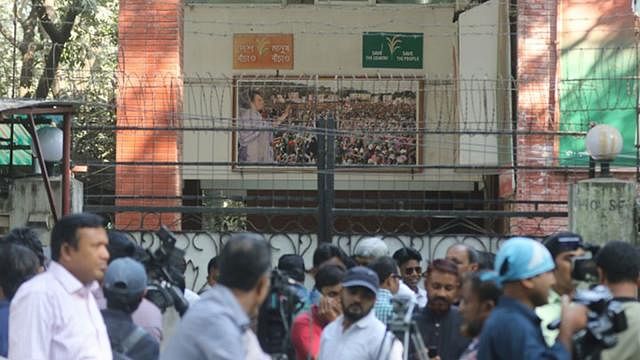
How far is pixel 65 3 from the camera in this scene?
22.6m

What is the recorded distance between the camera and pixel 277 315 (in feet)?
17.8

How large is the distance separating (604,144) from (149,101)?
5994mm

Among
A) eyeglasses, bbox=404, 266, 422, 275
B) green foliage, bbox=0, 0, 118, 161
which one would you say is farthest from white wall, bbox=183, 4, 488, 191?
eyeglasses, bbox=404, 266, 422, 275

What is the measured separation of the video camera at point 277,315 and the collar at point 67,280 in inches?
32.6

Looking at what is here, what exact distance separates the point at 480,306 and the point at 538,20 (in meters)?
9.72

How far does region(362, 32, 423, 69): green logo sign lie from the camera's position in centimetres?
1780

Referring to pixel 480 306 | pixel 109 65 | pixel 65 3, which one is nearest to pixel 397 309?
pixel 480 306

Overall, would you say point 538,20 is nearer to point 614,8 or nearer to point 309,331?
point 614,8

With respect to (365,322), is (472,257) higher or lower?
higher

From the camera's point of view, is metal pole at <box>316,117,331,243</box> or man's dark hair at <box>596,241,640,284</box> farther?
metal pole at <box>316,117,331,243</box>

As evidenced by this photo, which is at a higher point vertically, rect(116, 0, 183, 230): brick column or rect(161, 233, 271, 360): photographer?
rect(116, 0, 183, 230): brick column

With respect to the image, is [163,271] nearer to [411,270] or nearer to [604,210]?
[411,270]

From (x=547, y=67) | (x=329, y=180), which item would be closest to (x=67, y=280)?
(x=329, y=180)

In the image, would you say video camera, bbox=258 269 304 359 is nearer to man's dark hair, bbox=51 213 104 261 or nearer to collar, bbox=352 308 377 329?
man's dark hair, bbox=51 213 104 261
